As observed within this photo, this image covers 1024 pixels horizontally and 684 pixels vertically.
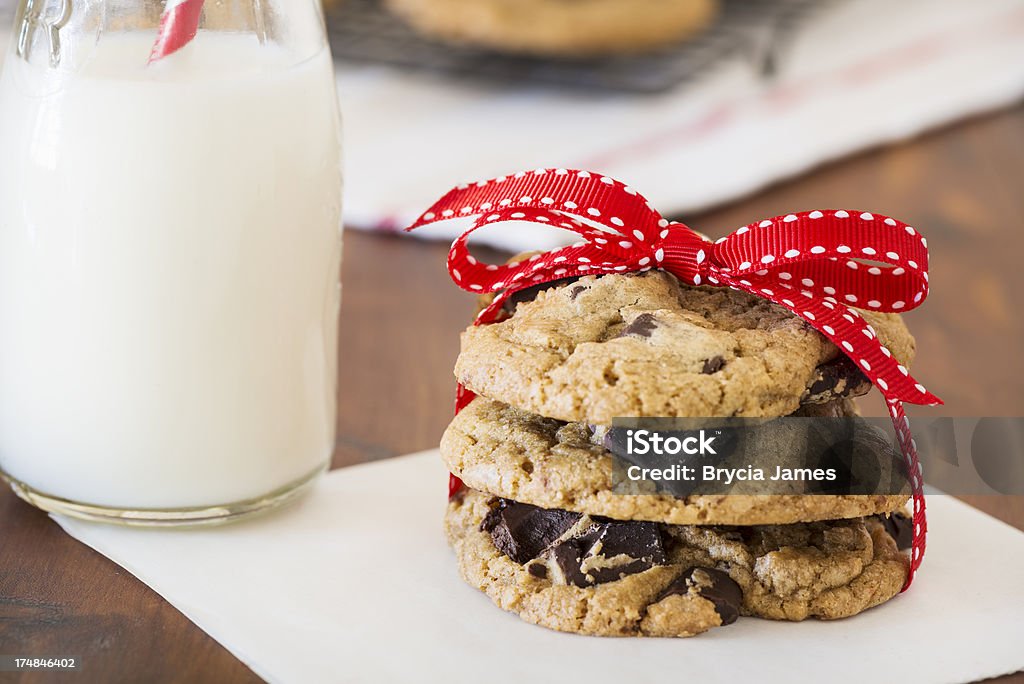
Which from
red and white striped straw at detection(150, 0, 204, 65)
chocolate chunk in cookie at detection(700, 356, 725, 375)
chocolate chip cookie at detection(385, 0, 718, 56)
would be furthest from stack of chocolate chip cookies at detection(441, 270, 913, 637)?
chocolate chip cookie at detection(385, 0, 718, 56)

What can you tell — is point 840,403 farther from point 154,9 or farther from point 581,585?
point 154,9

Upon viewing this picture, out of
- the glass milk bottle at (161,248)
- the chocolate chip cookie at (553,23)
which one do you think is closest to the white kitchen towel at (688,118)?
the chocolate chip cookie at (553,23)

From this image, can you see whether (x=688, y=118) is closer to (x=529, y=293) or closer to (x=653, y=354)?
(x=529, y=293)

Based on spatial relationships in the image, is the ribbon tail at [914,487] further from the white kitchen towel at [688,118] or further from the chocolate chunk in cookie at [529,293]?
the white kitchen towel at [688,118]

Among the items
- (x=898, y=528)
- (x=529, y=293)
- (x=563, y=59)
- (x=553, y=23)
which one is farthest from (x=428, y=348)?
(x=563, y=59)

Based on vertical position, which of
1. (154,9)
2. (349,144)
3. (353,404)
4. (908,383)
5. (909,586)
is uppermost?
(154,9)

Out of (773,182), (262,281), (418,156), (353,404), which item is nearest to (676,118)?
(773,182)
